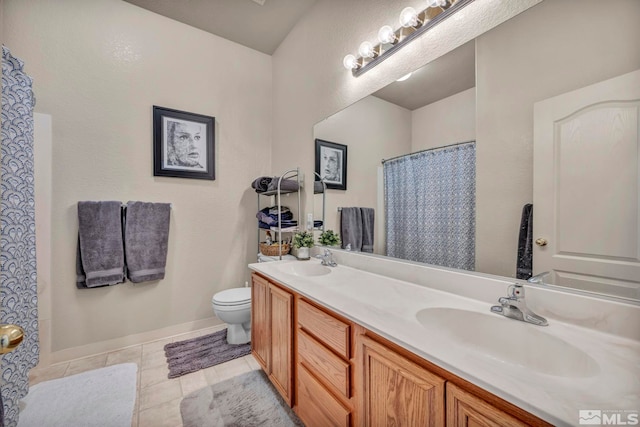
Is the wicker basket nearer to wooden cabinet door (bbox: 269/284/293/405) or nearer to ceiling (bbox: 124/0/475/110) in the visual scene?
wooden cabinet door (bbox: 269/284/293/405)

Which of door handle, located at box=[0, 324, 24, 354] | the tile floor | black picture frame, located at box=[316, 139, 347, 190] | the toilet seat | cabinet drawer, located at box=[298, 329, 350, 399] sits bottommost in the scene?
the tile floor

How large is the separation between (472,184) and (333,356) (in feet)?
3.09

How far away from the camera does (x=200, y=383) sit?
1693mm

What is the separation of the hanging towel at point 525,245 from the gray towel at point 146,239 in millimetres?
2451

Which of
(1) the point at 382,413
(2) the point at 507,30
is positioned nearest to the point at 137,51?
(2) the point at 507,30

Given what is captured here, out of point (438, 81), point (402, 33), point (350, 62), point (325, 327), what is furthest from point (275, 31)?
point (325, 327)

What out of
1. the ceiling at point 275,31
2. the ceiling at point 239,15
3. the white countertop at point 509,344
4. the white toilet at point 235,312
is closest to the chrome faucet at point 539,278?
the white countertop at point 509,344

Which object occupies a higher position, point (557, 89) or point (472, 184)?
point (557, 89)

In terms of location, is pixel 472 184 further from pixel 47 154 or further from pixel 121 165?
pixel 47 154

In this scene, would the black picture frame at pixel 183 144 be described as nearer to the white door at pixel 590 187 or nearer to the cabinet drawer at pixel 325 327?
the cabinet drawer at pixel 325 327

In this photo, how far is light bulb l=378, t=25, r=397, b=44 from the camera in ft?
4.67

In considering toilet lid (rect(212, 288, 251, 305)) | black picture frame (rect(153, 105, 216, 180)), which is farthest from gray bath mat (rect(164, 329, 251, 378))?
black picture frame (rect(153, 105, 216, 180))

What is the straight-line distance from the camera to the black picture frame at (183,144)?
88.7 inches

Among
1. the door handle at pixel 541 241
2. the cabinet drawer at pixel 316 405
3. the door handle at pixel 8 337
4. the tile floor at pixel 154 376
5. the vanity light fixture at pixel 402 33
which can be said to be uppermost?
the vanity light fixture at pixel 402 33
